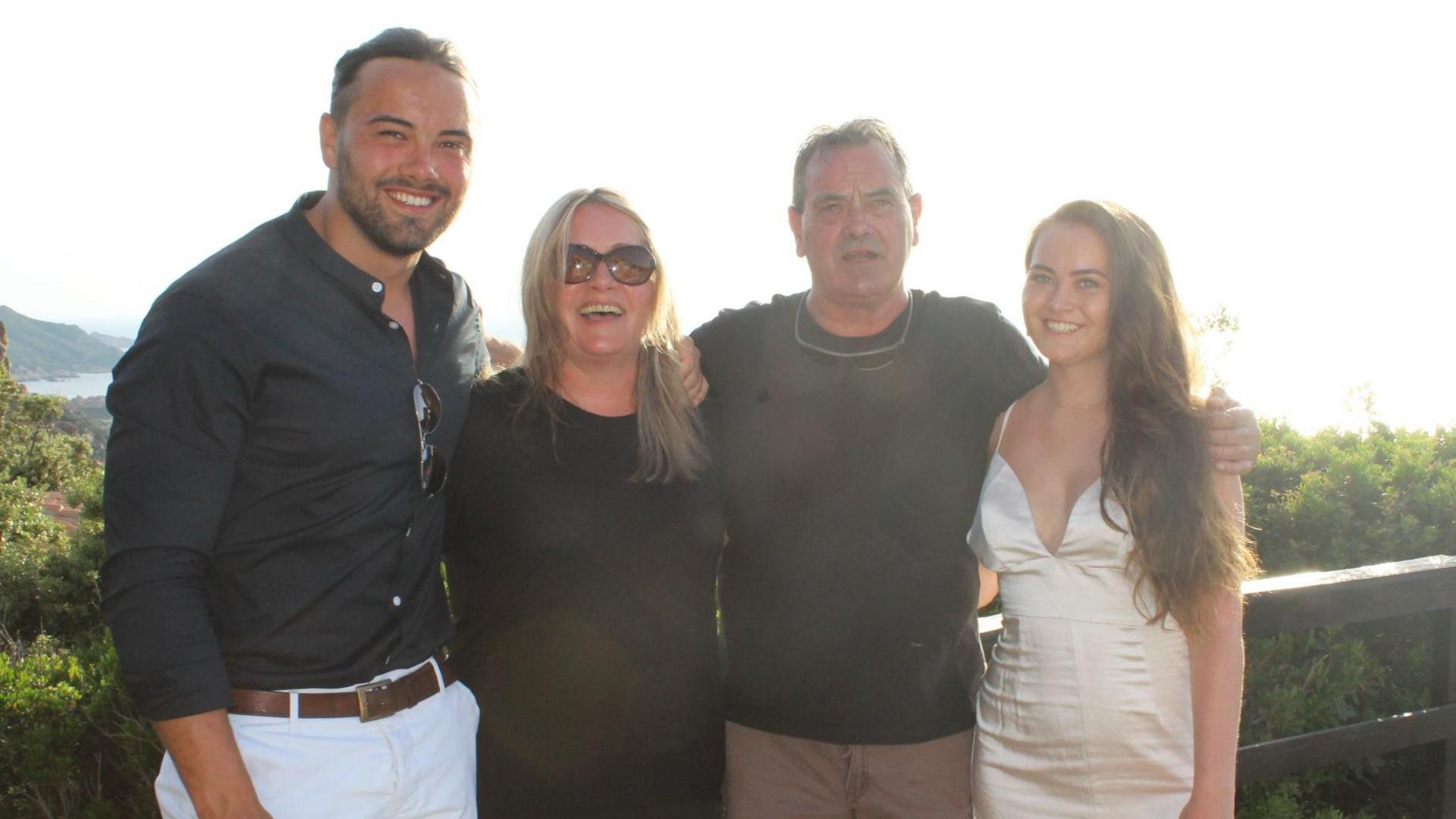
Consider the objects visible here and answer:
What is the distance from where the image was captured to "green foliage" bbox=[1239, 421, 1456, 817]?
411cm

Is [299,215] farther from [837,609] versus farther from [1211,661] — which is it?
[1211,661]

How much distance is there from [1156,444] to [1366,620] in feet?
5.07

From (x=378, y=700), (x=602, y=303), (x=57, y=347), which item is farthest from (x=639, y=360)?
(x=57, y=347)

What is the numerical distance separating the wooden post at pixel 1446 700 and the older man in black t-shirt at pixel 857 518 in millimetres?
1852

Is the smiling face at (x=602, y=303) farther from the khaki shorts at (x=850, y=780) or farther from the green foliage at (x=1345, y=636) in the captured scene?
the green foliage at (x=1345, y=636)

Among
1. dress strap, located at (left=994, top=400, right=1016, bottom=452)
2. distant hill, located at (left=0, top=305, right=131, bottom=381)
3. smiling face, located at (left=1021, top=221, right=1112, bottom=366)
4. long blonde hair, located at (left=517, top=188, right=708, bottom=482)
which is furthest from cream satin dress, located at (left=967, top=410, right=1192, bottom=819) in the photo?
distant hill, located at (left=0, top=305, right=131, bottom=381)

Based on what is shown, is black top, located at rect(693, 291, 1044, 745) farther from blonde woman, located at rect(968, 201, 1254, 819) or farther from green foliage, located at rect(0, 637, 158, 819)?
green foliage, located at rect(0, 637, 158, 819)

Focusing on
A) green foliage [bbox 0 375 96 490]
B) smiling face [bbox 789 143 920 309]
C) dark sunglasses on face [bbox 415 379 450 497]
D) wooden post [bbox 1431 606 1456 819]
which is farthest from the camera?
green foliage [bbox 0 375 96 490]

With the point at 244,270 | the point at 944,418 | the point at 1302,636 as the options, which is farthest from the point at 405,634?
the point at 1302,636

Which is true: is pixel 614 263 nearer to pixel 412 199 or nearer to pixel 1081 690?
pixel 412 199

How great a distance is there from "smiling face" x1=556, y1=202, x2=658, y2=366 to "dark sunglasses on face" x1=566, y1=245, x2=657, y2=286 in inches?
0.5

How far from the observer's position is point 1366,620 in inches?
138

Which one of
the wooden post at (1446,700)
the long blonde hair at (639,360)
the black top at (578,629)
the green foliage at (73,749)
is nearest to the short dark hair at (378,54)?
the long blonde hair at (639,360)

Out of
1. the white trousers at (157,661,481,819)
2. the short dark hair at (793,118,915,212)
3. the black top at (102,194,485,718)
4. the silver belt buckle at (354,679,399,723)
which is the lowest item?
the white trousers at (157,661,481,819)
